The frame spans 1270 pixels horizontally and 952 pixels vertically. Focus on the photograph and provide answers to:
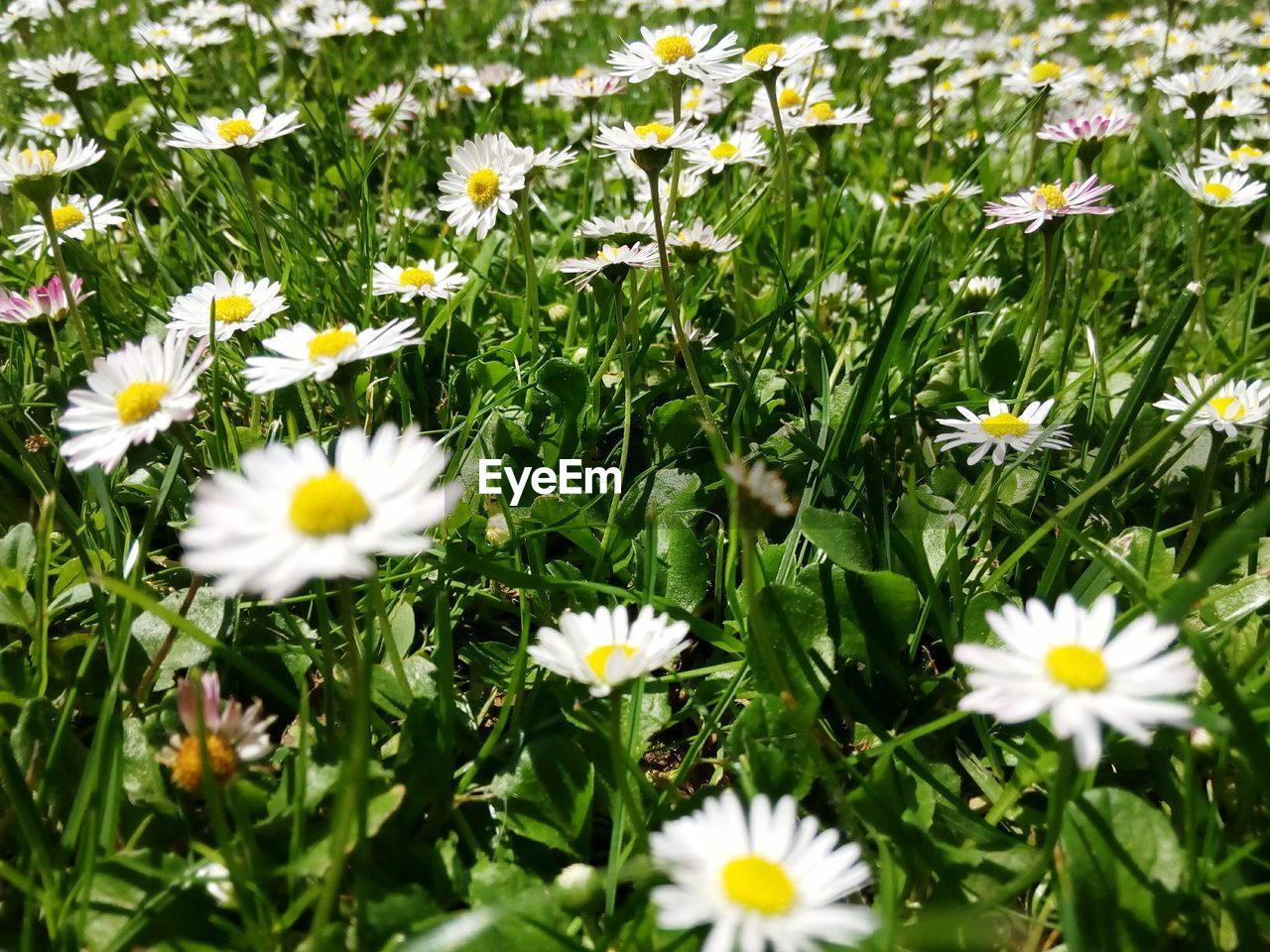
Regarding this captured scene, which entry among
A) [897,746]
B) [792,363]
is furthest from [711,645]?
[792,363]

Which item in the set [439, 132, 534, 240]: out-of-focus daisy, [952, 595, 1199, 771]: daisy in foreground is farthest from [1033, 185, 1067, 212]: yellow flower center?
[952, 595, 1199, 771]: daisy in foreground

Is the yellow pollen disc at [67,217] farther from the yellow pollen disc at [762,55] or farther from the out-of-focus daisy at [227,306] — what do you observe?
the yellow pollen disc at [762,55]

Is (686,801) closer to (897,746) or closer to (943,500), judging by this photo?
(897,746)

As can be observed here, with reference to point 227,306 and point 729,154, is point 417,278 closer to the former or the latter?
point 227,306

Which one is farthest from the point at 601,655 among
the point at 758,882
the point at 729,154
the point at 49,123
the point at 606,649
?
the point at 49,123

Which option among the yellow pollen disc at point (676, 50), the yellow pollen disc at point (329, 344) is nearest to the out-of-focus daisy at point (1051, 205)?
the yellow pollen disc at point (676, 50)

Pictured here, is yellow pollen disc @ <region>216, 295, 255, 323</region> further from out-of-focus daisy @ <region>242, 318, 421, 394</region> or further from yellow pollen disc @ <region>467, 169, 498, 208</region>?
yellow pollen disc @ <region>467, 169, 498, 208</region>
